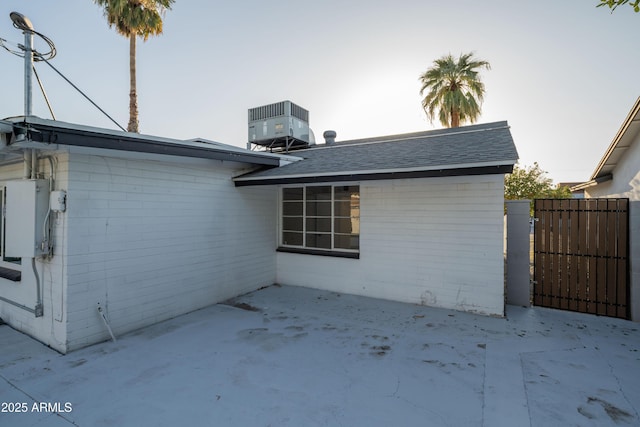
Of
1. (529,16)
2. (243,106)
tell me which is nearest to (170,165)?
(243,106)

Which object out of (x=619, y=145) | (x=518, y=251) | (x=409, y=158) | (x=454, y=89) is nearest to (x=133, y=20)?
(x=409, y=158)

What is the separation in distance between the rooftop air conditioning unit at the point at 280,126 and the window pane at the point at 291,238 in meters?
2.70

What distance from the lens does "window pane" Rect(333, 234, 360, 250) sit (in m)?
6.48

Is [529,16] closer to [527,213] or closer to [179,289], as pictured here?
[527,213]

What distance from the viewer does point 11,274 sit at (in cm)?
455

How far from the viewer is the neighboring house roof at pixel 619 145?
5.33m

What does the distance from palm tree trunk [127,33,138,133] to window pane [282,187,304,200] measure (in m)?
7.90

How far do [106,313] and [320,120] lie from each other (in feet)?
25.0

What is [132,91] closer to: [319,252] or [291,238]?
[291,238]

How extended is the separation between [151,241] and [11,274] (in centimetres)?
208

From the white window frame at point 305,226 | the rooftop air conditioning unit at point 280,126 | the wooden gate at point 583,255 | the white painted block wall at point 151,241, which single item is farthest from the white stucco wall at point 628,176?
the white painted block wall at point 151,241

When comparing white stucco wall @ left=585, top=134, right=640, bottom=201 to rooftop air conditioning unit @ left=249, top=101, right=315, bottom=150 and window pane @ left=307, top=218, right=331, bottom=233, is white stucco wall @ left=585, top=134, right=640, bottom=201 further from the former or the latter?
rooftop air conditioning unit @ left=249, top=101, right=315, bottom=150

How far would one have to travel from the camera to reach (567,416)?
252cm

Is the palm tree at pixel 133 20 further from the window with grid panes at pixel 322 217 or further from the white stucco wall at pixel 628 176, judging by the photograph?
the white stucco wall at pixel 628 176
